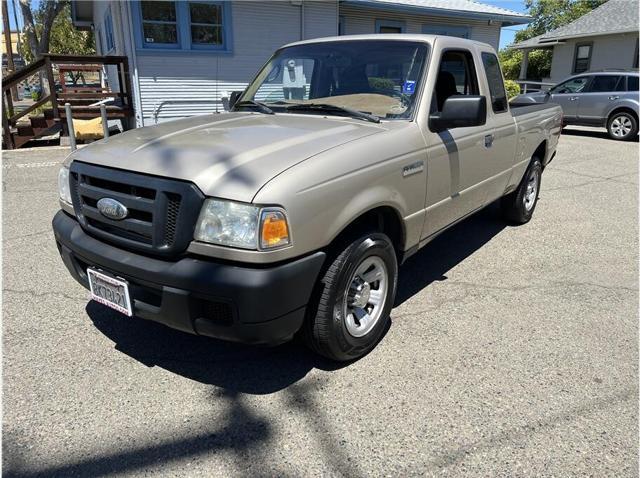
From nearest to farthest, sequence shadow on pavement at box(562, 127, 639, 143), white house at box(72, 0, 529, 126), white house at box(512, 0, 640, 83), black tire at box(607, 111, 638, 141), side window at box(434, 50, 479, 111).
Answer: side window at box(434, 50, 479, 111)
white house at box(72, 0, 529, 126)
black tire at box(607, 111, 638, 141)
shadow on pavement at box(562, 127, 639, 143)
white house at box(512, 0, 640, 83)

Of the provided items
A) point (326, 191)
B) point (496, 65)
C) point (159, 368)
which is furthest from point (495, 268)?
point (159, 368)

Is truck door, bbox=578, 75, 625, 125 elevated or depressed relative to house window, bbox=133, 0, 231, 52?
depressed

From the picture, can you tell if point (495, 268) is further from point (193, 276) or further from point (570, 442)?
point (193, 276)

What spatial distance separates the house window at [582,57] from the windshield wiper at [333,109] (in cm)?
2779

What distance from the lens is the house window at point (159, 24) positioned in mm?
11156

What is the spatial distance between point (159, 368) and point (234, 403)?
23.6 inches

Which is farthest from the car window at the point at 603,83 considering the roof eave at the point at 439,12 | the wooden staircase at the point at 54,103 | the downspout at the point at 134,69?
the wooden staircase at the point at 54,103

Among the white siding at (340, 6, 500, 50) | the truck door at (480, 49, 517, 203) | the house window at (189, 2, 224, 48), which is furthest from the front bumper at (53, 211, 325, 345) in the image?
the white siding at (340, 6, 500, 50)

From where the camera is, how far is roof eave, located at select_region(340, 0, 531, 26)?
13.8m

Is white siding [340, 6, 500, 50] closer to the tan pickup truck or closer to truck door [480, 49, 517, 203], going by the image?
truck door [480, 49, 517, 203]

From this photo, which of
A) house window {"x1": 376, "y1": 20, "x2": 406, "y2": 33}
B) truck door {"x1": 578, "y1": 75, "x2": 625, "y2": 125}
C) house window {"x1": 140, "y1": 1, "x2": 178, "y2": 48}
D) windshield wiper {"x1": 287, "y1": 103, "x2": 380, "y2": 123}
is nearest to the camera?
windshield wiper {"x1": 287, "y1": 103, "x2": 380, "y2": 123}

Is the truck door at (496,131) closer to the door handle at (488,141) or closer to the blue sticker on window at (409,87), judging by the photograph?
the door handle at (488,141)

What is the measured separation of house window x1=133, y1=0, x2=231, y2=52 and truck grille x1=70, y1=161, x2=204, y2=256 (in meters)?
9.66

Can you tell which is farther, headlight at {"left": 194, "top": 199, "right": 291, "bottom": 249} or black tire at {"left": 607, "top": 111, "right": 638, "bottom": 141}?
black tire at {"left": 607, "top": 111, "right": 638, "bottom": 141}
